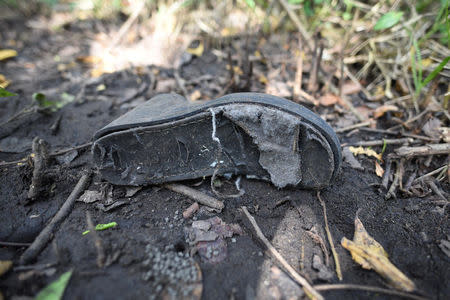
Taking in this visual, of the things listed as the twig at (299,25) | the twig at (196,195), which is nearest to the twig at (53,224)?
the twig at (196,195)

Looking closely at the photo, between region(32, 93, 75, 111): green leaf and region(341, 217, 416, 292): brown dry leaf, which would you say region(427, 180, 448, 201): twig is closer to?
region(341, 217, 416, 292): brown dry leaf

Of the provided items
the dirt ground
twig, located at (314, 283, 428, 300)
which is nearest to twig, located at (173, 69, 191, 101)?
the dirt ground

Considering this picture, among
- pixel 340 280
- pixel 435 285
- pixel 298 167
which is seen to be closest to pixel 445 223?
pixel 435 285

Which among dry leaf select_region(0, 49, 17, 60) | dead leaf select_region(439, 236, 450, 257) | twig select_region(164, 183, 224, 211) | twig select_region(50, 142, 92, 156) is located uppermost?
dry leaf select_region(0, 49, 17, 60)

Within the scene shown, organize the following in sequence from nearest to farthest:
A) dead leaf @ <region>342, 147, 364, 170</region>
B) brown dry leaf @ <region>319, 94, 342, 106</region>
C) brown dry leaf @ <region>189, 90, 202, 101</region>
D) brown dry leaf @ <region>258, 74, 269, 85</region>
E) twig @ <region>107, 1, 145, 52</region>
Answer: dead leaf @ <region>342, 147, 364, 170</region> < brown dry leaf @ <region>319, 94, 342, 106</region> < brown dry leaf @ <region>189, 90, 202, 101</region> < brown dry leaf @ <region>258, 74, 269, 85</region> < twig @ <region>107, 1, 145, 52</region>

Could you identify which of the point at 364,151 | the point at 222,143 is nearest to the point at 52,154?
the point at 222,143

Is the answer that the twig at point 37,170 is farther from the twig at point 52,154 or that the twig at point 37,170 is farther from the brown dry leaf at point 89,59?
the brown dry leaf at point 89,59

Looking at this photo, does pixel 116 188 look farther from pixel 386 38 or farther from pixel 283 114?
pixel 386 38
